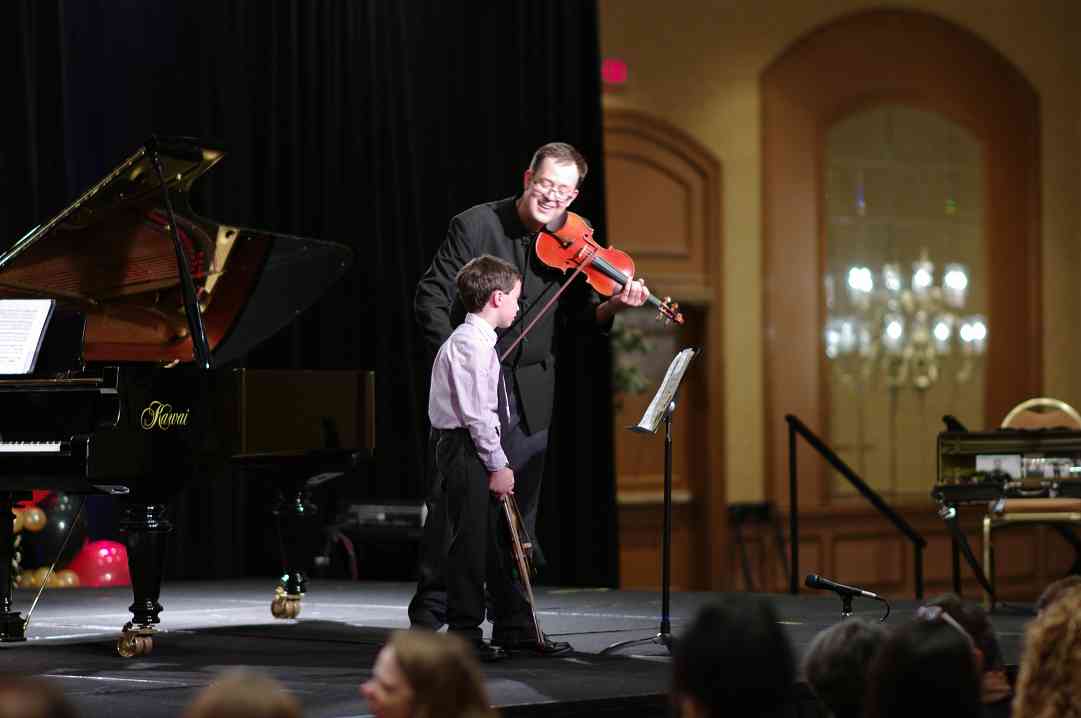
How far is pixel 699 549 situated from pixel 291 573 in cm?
460

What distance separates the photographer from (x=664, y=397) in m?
4.34

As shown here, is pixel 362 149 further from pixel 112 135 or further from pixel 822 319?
pixel 822 319

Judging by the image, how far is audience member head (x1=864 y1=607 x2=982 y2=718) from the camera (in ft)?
7.11

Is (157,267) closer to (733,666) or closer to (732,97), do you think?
(733,666)

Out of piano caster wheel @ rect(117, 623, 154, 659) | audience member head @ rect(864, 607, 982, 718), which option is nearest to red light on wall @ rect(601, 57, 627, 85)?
piano caster wheel @ rect(117, 623, 154, 659)

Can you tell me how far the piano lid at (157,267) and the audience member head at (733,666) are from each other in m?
2.90

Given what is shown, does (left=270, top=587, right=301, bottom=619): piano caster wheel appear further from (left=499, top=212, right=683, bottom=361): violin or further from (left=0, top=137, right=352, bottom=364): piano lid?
(left=499, top=212, right=683, bottom=361): violin

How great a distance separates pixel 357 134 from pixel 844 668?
576 cm

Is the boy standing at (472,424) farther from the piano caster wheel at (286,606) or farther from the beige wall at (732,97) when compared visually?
the beige wall at (732,97)

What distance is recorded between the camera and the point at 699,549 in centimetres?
966

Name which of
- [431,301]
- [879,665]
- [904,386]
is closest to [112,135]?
[431,301]

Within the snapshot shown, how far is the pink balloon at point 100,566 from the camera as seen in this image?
6.93m

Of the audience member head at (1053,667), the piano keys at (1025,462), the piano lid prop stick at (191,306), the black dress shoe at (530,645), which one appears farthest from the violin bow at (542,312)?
the piano keys at (1025,462)

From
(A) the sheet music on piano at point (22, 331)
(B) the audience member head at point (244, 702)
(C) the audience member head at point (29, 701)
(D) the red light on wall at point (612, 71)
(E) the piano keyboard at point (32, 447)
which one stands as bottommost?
(B) the audience member head at point (244, 702)
